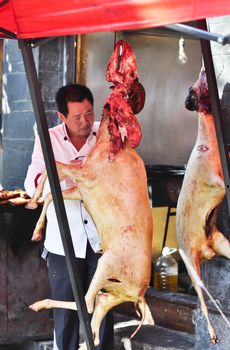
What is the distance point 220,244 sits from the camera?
409 centimetres

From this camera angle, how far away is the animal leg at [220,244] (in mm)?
4066

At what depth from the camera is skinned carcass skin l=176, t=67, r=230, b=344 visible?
4059mm

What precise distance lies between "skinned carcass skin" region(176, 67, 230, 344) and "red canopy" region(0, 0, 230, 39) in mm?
899

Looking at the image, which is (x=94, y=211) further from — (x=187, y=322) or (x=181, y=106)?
(x=181, y=106)

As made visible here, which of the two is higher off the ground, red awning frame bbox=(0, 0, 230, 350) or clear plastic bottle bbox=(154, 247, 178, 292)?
red awning frame bbox=(0, 0, 230, 350)

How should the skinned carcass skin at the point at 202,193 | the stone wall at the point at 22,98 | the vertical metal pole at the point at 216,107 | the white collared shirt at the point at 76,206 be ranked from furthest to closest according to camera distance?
the stone wall at the point at 22,98, the white collared shirt at the point at 76,206, the skinned carcass skin at the point at 202,193, the vertical metal pole at the point at 216,107

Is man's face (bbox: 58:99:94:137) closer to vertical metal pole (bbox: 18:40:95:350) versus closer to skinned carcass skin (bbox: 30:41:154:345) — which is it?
skinned carcass skin (bbox: 30:41:154:345)

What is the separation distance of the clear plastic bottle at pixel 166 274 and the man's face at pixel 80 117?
88.8 inches

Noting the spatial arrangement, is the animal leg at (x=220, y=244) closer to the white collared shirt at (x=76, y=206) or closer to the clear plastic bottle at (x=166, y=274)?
the white collared shirt at (x=76, y=206)

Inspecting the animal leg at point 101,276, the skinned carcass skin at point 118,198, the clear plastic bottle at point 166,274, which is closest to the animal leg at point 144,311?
the skinned carcass skin at point 118,198

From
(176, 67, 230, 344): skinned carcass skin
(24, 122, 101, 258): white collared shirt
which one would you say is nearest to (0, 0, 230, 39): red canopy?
(176, 67, 230, 344): skinned carcass skin

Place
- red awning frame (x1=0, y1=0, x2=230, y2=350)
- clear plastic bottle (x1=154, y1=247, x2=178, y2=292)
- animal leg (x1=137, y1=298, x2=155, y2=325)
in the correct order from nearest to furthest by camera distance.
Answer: red awning frame (x1=0, y1=0, x2=230, y2=350), animal leg (x1=137, y1=298, x2=155, y2=325), clear plastic bottle (x1=154, y1=247, x2=178, y2=292)

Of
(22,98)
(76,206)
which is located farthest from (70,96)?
(22,98)

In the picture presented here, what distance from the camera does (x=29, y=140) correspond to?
734 centimetres
